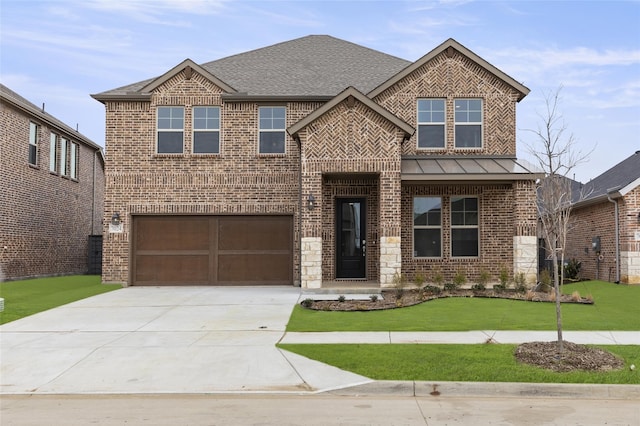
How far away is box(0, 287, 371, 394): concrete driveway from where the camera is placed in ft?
23.1

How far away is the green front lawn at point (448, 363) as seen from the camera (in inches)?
270

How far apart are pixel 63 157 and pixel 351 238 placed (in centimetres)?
1402

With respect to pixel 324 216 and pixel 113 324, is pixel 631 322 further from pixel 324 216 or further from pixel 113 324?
pixel 113 324

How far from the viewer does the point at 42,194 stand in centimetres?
2181

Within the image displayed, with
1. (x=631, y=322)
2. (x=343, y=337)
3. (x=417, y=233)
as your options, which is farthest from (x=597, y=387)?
(x=417, y=233)

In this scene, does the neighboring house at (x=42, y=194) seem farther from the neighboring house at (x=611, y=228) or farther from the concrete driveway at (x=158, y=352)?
the neighboring house at (x=611, y=228)

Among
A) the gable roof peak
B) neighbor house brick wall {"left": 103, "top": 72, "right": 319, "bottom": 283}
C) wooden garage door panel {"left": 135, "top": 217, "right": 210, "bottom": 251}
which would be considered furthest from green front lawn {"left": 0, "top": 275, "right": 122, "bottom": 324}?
the gable roof peak

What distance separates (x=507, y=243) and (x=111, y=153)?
13.0 meters

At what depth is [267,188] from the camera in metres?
17.8

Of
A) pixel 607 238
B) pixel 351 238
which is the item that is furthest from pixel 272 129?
pixel 607 238

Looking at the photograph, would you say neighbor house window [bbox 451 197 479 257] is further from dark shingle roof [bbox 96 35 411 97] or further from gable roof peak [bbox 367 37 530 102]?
dark shingle roof [bbox 96 35 411 97]

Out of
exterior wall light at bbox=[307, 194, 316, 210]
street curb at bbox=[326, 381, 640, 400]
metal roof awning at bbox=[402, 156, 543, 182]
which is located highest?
metal roof awning at bbox=[402, 156, 543, 182]

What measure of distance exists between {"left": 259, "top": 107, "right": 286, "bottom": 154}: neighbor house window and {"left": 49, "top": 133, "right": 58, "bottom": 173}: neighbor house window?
10.2 meters

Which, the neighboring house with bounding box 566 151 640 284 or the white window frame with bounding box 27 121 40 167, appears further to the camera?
the white window frame with bounding box 27 121 40 167
